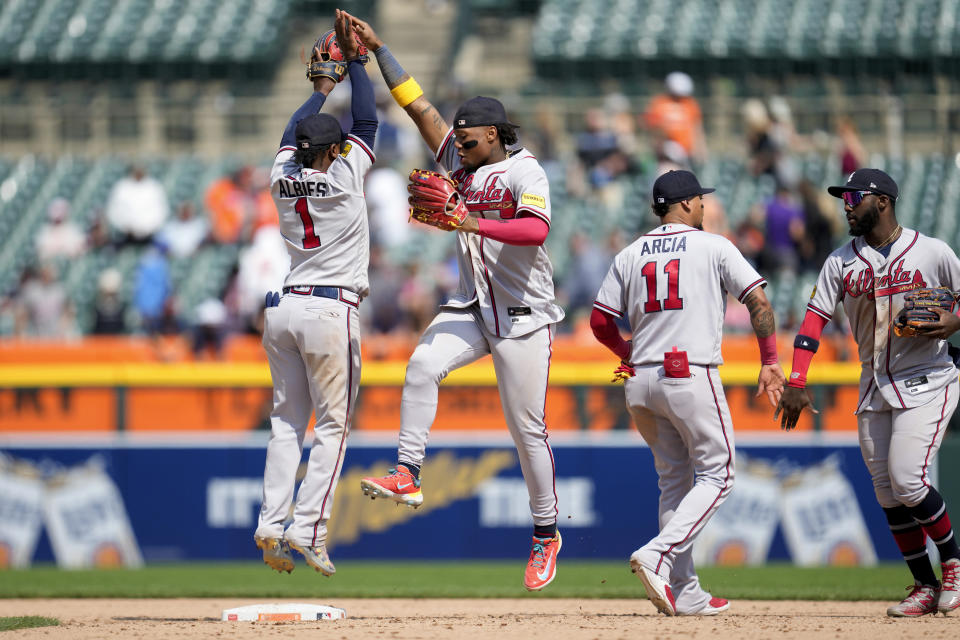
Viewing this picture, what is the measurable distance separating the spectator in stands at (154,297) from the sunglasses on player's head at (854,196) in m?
8.00

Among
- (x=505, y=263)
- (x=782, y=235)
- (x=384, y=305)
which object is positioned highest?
(x=505, y=263)

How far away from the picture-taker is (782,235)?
13055 mm

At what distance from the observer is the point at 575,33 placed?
18375 millimetres

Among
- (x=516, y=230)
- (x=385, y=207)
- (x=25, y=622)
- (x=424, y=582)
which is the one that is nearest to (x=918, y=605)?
(x=516, y=230)

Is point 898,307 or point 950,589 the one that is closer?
point 898,307

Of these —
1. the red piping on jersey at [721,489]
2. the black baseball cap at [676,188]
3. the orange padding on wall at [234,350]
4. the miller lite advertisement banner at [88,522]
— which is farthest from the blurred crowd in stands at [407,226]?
the red piping on jersey at [721,489]

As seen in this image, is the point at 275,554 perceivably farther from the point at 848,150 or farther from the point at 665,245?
the point at 848,150

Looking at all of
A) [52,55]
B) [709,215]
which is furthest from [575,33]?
[52,55]

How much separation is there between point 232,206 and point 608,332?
907 cm

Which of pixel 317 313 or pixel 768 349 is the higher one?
pixel 768 349

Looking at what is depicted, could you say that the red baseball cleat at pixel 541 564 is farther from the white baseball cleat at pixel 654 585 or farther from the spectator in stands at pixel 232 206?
the spectator in stands at pixel 232 206

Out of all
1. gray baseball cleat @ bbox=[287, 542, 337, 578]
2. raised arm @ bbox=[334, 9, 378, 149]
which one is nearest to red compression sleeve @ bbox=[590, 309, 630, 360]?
raised arm @ bbox=[334, 9, 378, 149]

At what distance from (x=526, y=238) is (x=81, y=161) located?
1228 centimetres

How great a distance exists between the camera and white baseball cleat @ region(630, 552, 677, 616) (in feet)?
20.3
